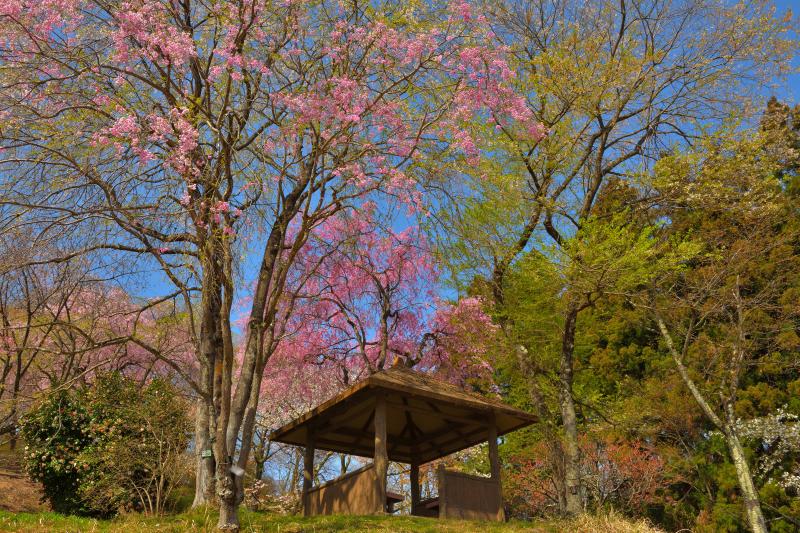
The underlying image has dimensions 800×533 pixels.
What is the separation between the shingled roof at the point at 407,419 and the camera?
10.1 meters

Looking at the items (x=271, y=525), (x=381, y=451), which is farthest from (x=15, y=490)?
(x=381, y=451)

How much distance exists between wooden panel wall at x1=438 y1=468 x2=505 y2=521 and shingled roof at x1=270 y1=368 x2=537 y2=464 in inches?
44.1

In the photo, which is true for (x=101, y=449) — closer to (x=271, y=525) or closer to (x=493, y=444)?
(x=271, y=525)

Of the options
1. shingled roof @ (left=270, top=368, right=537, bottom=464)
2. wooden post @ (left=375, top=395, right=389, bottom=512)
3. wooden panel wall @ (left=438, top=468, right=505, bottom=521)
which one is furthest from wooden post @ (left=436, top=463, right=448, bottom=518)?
shingled roof @ (left=270, top=368, right=537, bottom=464)

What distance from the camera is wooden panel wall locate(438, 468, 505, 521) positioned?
33.3ft

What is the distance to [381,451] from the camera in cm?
973

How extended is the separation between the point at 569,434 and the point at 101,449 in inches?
378

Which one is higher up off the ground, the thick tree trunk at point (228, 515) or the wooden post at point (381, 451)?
the wooden post at point (381, 451)

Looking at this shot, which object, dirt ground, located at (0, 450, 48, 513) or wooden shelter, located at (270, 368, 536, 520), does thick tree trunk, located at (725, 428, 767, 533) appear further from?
dirt ground, located at (0, 450, 48, 513)

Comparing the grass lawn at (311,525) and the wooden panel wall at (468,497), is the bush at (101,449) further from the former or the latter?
the wooden panel wall at (468,497)

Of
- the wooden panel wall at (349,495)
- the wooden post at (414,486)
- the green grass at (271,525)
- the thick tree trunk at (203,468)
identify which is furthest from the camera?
the wooden post at (414,486)

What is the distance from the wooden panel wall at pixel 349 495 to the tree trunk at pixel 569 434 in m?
4.08

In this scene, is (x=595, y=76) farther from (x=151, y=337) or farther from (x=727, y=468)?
(x=151, y=337)

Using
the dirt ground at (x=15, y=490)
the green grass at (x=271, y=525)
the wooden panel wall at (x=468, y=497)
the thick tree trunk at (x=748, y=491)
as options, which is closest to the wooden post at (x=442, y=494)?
the wooden panel wall at (x=468, y=497)
